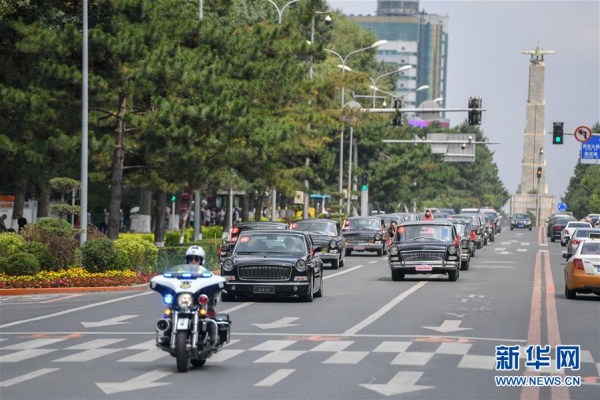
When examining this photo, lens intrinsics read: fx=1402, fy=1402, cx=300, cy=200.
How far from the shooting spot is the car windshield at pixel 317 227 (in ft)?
164

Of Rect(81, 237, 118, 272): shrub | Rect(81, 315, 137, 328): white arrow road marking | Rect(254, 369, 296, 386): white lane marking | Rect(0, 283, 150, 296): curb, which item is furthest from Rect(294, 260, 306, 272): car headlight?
Rect(254, 369, 296, 386): white lane marking

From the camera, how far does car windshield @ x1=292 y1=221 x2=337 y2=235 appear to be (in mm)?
49969

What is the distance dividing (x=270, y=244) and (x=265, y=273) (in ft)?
4.39

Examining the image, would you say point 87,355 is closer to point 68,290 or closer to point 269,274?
point 269,274

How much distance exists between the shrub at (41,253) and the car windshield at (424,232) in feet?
32.7

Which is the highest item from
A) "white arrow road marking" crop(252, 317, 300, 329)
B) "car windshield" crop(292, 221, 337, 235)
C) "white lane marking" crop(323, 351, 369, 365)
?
"car windshield" crop(292, 221, 337, 235)

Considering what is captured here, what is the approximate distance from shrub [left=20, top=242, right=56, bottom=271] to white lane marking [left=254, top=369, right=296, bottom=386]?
19070mm

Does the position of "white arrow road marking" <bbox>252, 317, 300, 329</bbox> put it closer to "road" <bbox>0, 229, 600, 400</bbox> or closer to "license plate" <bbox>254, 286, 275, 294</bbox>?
"road" <bbox>0, 229, 600, 400</bbox>

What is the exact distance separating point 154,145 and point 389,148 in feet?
239

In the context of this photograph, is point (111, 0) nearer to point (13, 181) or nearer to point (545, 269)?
point (545, 269)

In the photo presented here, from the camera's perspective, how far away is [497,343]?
21.0 m

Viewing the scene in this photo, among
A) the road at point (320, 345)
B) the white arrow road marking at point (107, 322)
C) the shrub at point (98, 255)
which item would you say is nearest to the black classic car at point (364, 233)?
the road at point (320, 345)

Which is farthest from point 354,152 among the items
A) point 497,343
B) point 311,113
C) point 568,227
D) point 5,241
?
point 497,343

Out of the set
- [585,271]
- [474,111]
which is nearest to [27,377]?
[585,271]
